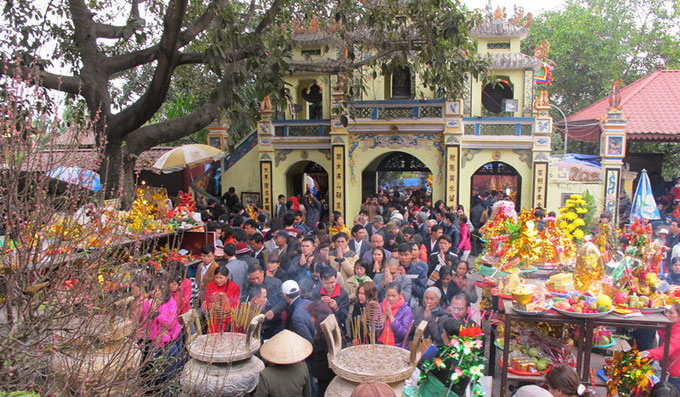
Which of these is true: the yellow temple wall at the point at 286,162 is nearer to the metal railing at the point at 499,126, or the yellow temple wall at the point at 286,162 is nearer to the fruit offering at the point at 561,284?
the metal railing at the point at 499,126

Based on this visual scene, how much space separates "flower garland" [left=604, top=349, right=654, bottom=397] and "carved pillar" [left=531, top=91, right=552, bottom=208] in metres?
9.96

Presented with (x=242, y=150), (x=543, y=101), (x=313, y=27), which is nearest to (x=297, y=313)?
(x=543, y=101)

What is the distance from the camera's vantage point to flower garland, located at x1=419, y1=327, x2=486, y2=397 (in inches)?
163

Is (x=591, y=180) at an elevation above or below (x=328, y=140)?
below

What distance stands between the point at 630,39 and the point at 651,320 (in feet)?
76.7

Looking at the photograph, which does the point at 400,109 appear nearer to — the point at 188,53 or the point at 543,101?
the point at 543,101

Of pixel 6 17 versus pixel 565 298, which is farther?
pixel 6 17

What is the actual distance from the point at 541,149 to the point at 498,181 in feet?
22.9

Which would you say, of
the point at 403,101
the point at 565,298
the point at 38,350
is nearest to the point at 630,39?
the point at 403,101

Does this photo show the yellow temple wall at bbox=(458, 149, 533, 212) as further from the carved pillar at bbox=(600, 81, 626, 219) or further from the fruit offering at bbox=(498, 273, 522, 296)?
the fruit offering at bbox=(498, 273, 522, 296)

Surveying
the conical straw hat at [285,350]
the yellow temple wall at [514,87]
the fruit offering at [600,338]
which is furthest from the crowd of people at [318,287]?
the yellow temple wall at [514,87]

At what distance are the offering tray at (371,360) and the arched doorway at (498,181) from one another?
11.1 m

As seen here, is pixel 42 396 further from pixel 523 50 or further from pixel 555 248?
pixel 523 50

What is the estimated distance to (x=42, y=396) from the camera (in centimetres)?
282
